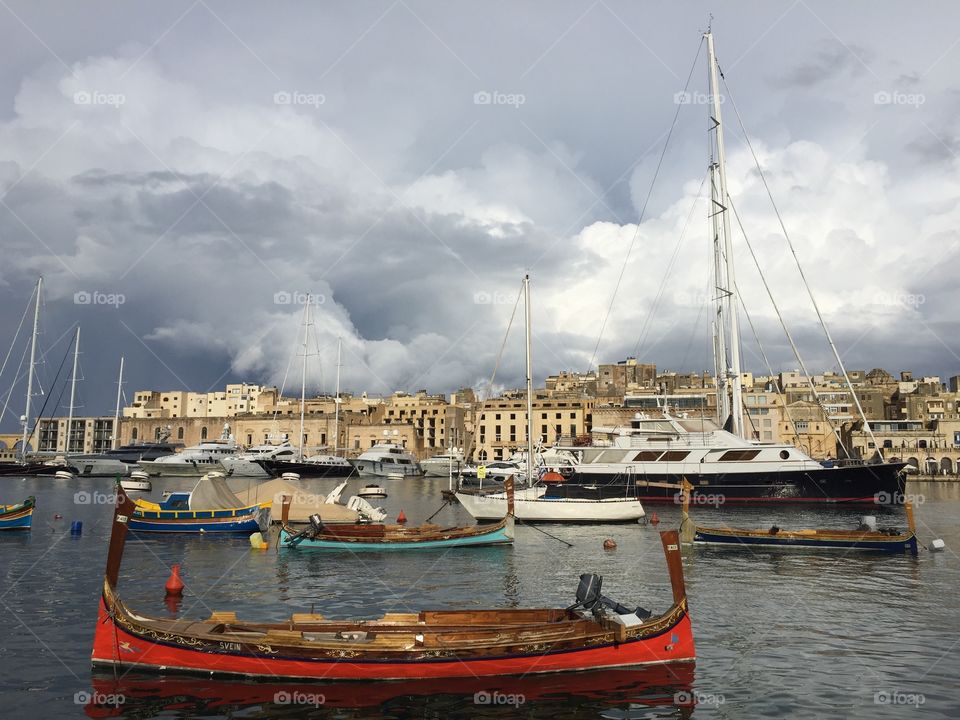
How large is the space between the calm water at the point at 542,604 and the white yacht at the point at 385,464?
2493 inches

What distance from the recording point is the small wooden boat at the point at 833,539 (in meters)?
28.8

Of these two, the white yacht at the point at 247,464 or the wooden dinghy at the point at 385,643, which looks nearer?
the wooden dinghy at the point at 385,643

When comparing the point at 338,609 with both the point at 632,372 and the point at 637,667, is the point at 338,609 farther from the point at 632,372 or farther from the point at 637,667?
the point at 632,372

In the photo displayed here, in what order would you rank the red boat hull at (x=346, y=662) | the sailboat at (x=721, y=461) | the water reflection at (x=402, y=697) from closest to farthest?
1. the water reflection at (x=402, y=697)
2. the red boat hull at (x=346, y=662)
3. the sailboat at (x=721, y=461)

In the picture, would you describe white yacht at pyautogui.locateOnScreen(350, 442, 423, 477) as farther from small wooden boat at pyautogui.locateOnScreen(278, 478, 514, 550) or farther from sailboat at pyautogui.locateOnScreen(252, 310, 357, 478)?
small wooden boat at pyautogui.locateOnScreen(278, 478, 514, 550)

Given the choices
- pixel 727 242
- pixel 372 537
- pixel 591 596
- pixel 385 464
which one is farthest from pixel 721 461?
pixel 385 464

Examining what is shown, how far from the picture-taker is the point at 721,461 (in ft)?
176

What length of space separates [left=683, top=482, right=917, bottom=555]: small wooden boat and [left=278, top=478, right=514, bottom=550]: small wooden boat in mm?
9654

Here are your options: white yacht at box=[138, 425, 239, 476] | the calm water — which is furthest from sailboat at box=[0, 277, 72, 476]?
the calm water

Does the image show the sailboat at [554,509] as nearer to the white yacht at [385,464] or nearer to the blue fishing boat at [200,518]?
the blue fishing boat at [200,518]

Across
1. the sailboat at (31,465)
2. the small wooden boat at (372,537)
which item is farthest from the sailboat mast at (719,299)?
the sailboat at (31,465)

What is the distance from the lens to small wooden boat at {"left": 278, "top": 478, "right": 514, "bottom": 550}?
95.3ft

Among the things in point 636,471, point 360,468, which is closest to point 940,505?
point 636,471

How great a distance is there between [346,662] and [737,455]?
4518 centimetres
